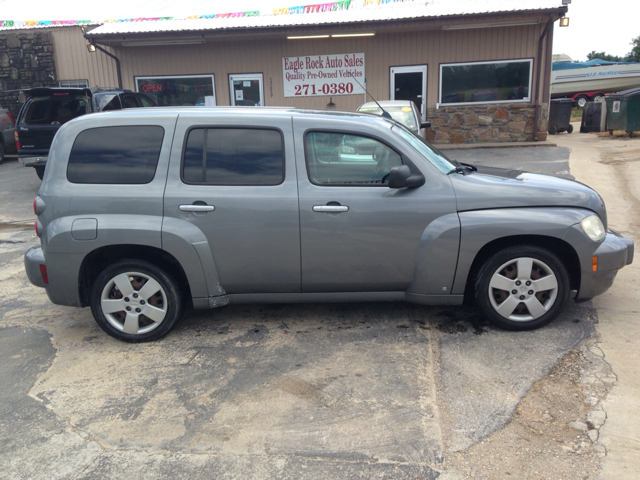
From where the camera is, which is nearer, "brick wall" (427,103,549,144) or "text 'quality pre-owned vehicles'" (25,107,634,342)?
"text 'quality pre-owned vehicles'" (25,107,634,342)

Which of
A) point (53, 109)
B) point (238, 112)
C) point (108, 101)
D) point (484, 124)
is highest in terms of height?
point (108, 101)

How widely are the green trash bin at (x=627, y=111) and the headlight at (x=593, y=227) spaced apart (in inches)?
603

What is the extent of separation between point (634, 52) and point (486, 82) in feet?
172

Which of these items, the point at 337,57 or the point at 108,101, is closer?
the point at 108,101

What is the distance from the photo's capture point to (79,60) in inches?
670

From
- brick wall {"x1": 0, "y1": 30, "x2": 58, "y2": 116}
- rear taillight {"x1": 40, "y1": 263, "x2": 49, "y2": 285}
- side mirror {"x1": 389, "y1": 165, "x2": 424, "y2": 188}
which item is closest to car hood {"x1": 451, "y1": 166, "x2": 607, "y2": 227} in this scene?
side mirror {"x1": 389, "y1": 165, "x2": 424, "y2": 188}

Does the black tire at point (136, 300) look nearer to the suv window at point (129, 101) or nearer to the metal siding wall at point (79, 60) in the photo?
the suv window at point (129, 101)

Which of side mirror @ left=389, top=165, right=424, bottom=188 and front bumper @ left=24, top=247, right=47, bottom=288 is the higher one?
side mirror @ left=389, top=165, right=424, bottom=188

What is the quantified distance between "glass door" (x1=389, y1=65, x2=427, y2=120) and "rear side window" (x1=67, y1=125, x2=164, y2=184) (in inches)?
501

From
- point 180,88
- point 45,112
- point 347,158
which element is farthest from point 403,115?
point 180,88

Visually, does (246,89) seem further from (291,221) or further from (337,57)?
(291,221)

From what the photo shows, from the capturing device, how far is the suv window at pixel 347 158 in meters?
4.07

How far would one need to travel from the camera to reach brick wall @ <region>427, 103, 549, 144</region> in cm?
1541

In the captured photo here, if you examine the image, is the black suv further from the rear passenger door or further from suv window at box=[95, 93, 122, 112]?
the rear passenger door
